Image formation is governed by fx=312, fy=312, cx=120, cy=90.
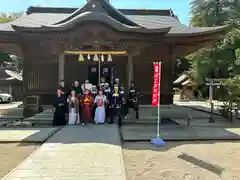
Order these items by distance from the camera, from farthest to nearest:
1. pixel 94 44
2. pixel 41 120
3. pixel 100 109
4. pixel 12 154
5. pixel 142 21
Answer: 1. pixel 142 21
2. pixel 94 44
3. pixel 41 120
4. pixel 100 109
5. pixel 12 154

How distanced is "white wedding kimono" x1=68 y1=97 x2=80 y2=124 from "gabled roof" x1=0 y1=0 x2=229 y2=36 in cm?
326

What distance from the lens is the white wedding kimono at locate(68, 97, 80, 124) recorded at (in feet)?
40.0

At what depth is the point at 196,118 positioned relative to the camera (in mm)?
15148

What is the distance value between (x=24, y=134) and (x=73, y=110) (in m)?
2.49

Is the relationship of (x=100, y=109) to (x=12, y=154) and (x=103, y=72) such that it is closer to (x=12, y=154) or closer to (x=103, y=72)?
(x=12, y=154)

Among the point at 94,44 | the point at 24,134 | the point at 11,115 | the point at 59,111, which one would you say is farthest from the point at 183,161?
the point at 11,115

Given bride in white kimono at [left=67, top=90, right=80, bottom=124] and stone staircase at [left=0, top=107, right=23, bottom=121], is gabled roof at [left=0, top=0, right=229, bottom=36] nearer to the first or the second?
bride in white kimono at [left=67, top=90, right=80, bottom=124]

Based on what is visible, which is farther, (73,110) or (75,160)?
(73,110)

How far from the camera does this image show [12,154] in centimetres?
761

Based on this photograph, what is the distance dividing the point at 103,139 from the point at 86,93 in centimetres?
374

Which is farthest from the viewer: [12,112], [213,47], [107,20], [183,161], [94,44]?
[213,47]

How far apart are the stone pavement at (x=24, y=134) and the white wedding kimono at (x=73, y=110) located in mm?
1469

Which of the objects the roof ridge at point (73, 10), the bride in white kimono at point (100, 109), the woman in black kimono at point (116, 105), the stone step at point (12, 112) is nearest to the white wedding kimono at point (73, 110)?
the bride in white kimono at point (100, 109)

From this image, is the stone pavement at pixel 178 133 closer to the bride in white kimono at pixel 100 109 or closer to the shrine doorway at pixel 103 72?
the bride in white kimono at pixel 100 109
